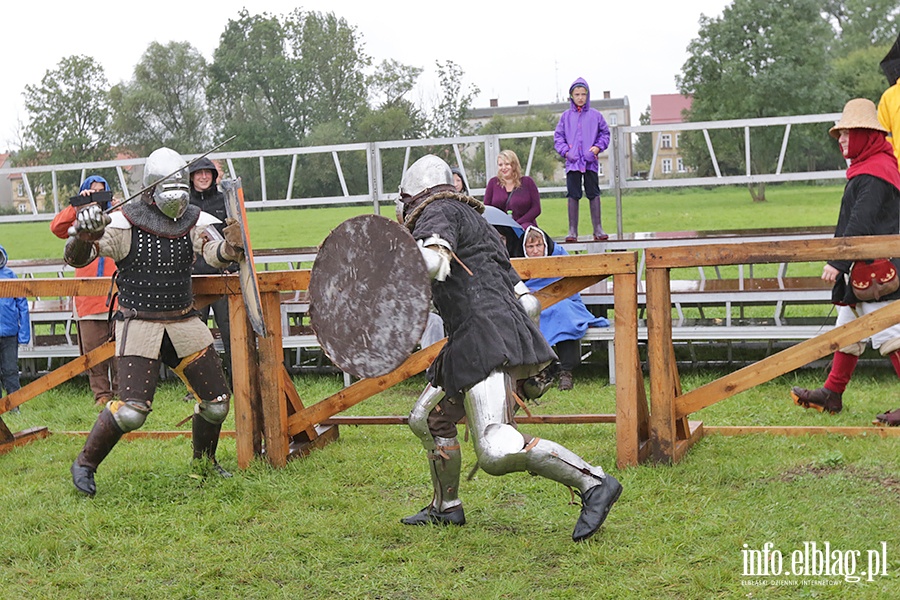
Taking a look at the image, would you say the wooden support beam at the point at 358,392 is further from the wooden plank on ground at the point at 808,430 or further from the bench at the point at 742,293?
the bench at the point at 742,293

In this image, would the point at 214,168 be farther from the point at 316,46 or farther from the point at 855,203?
the point at 316,46

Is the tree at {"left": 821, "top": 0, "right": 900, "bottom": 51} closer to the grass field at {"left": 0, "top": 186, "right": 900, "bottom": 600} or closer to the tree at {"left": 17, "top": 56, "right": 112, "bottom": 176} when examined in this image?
the tree at {"left": 17, "top": 56, "right": 112, "bottom": 176}

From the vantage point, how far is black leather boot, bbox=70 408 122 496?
4.96m

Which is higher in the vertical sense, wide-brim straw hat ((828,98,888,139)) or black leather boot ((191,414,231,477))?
wide-brim straw hat ((828,98,888,139))

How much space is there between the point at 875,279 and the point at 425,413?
295cm

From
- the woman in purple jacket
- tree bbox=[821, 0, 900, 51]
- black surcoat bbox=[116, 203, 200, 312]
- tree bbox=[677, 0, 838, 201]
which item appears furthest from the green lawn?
tree bbox=[821, 0, 900, 51]

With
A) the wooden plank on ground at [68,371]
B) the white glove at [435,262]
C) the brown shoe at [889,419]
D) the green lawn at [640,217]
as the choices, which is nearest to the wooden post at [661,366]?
the brown shoe at [889,419]

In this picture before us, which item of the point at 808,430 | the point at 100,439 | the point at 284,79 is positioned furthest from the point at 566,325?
the point at 284,79

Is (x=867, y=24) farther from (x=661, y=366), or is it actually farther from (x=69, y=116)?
(x=661, y=366)

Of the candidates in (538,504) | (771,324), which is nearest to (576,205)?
(771,324)

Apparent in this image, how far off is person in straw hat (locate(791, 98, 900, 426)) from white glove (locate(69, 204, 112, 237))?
155 inches

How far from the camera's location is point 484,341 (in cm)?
383

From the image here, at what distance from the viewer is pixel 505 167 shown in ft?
26.5

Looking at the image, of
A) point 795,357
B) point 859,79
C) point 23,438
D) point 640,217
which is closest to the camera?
point 795,357
